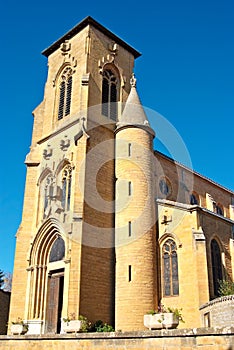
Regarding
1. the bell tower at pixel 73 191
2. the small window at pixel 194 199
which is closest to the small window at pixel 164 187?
the small window at pixel 194 199

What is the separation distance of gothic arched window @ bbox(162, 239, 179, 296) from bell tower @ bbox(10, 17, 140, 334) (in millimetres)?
2905

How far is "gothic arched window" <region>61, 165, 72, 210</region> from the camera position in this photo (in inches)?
901

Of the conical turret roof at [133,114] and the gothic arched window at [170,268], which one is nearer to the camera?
the gothic arched window at [170,268]

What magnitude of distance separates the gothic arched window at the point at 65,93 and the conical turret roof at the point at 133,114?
A: 4.01m

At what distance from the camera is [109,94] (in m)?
27.3

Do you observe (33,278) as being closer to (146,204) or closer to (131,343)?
(146,204)

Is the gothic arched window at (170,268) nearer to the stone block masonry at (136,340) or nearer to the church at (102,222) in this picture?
the church at (102,222)

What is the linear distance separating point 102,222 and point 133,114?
7.54 metres

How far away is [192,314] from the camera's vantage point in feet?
63.3

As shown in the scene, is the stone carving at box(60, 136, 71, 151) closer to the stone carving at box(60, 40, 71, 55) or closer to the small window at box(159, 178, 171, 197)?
the small window at box(159, 178, 171, 197)

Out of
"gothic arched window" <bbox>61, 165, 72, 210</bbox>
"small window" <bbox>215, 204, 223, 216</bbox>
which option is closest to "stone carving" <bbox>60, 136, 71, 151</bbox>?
"gothic arched window" <bbox>61, 165, 72, 210</bbox>

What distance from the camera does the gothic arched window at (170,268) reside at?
2094 centimetres

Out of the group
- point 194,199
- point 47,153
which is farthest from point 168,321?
point 194,199

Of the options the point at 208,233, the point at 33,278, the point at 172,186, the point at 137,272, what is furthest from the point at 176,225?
the point at 33,278
